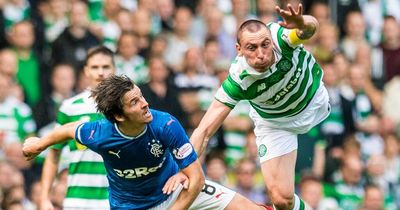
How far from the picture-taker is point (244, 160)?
1627 cm

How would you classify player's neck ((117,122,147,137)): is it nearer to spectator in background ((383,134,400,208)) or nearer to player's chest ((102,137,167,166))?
player's chest ((102,137,167,166))

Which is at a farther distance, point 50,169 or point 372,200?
point 372,200

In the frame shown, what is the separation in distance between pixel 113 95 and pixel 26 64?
216 inches

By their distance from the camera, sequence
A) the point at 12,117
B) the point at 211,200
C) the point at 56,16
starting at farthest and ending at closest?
the point at 56,16, the point at 12,117, the point at 211,200

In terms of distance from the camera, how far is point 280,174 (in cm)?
1240

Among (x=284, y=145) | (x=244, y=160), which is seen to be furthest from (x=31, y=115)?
(x=284, y=145)

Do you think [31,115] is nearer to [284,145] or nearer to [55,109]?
[55,109]

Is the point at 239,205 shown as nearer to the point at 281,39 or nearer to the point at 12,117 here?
the point at 281,39

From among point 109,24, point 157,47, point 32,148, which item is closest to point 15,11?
point 109,24

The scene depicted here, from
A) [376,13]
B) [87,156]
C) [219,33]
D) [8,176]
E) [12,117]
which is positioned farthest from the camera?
[376,13]

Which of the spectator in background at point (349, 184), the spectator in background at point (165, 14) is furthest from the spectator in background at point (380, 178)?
the spectator in background at point (165, 14)

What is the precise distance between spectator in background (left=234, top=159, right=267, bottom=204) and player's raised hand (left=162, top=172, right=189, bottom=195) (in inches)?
190

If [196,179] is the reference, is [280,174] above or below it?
below

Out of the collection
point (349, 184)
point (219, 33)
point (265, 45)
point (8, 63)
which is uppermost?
point (265, 45)
